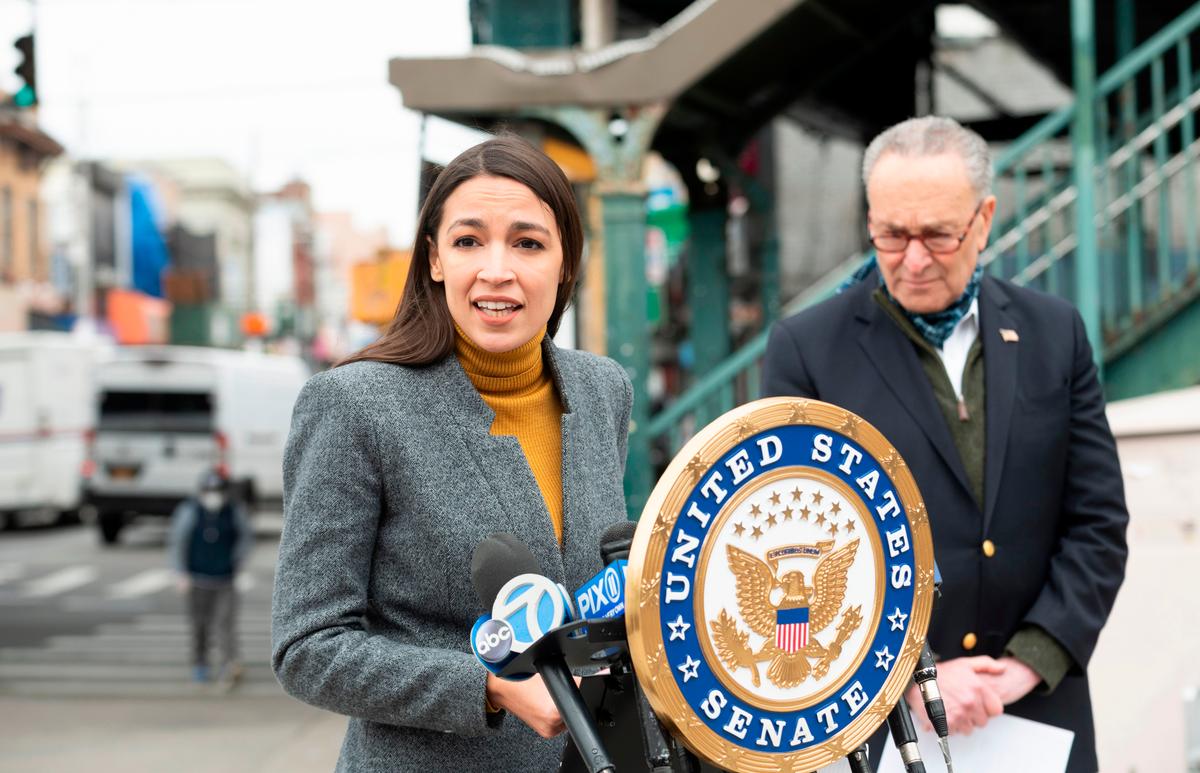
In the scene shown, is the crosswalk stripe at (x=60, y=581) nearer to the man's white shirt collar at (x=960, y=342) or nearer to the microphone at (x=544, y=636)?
the man's white shirt collar at (x=960, y=342)

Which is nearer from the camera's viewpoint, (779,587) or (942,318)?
(779,587)

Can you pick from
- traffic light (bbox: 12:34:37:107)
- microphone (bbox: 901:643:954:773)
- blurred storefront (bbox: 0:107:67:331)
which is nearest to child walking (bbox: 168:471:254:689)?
traffic light (bbox: 12:34:37:107)

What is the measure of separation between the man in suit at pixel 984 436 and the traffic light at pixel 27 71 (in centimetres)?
1230

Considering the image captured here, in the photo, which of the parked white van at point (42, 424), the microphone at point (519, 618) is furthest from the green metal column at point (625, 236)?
the parked white van at point (42, 424)

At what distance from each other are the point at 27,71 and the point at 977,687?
42.4ft

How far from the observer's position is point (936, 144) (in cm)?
246

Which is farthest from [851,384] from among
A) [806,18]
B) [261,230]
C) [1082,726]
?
[261,230]

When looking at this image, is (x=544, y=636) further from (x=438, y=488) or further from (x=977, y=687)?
(x=977, y=687)

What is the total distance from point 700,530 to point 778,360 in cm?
135

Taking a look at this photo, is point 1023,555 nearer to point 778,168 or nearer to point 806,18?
point 806,18

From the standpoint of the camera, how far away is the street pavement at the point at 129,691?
8344mm

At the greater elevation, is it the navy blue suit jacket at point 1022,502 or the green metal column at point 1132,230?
the green metal column at point 1132,230

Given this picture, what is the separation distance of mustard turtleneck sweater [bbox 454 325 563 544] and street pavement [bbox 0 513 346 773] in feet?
20.9

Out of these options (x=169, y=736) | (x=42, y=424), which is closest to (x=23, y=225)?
(x=42, y=424)
